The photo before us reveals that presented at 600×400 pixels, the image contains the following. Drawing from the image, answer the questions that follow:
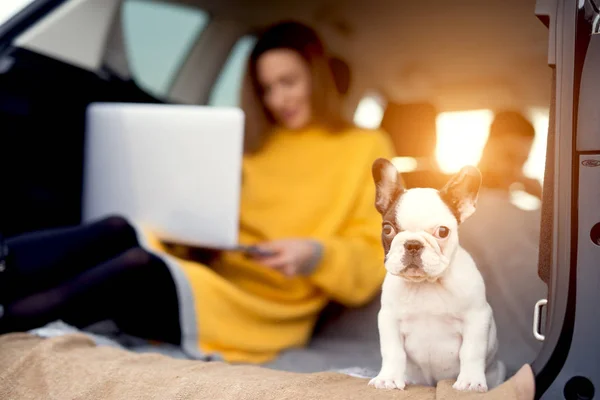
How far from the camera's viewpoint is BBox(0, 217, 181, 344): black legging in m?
1.10

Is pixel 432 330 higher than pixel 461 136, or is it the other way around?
pixel 461 136

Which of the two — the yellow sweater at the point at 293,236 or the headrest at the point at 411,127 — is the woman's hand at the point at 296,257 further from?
the headrest at the point at 411,127

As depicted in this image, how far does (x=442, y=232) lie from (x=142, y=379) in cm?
49

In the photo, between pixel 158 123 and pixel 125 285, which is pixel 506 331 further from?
pixel 158 123

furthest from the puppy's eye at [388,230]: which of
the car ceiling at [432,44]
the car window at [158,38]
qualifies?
the car window at [158,38]

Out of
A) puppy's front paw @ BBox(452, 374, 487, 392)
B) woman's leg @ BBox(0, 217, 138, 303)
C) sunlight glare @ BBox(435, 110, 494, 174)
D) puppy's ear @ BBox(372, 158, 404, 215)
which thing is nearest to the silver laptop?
woman's leg @ BBox(0, 217, 138, 303)

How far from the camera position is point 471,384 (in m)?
0.67

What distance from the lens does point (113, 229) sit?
1.28m

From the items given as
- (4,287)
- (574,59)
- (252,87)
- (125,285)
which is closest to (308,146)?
(252,87)

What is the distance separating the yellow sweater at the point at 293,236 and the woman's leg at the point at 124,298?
0.06 meters

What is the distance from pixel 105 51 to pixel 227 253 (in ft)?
2.21

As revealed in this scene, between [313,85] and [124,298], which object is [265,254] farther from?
[313,85]

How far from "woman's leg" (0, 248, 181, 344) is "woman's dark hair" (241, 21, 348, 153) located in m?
0.49

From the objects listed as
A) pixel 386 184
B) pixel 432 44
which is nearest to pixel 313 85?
pixel 432 44
